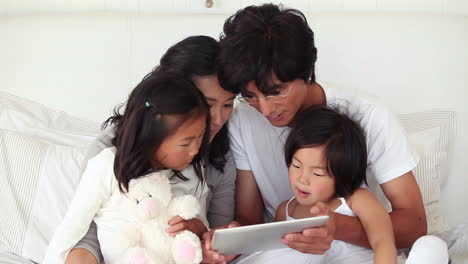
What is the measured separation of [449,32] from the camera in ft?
7.82

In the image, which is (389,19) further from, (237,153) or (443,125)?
(237,153)

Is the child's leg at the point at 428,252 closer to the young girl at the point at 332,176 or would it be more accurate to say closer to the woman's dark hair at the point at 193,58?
the young girl at the point at 332,176

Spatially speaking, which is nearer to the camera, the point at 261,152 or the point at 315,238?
the point at 315,238

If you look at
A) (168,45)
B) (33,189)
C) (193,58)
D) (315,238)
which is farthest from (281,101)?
(33,189)

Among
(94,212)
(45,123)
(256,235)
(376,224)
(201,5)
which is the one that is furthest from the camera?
(201,5)

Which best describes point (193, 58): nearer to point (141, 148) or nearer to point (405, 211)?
point (141, 148)

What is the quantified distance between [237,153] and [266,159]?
0.29 feet

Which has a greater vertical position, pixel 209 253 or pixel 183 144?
pixel 183 144

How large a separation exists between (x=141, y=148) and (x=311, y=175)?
458 mm

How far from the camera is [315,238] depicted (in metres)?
1.69

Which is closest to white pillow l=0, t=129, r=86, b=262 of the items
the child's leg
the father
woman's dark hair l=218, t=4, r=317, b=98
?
the father

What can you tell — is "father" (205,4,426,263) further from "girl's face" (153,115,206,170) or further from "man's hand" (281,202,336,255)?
"girl's face" (153,115,206,170)

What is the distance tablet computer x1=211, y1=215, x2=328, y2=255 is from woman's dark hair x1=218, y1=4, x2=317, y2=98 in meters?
0.34

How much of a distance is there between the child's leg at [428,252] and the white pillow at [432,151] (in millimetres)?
483
